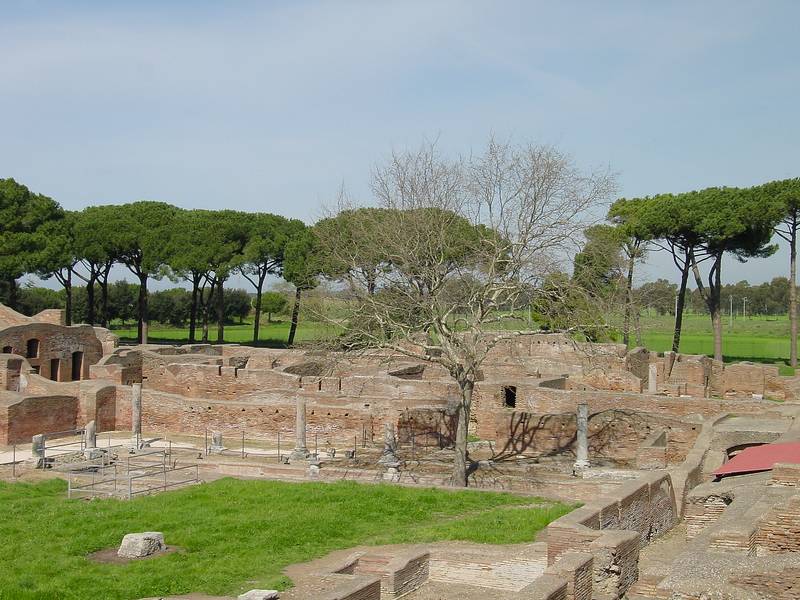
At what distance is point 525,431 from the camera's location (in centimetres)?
2328

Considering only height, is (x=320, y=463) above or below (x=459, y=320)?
below

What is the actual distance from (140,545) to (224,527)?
175cm

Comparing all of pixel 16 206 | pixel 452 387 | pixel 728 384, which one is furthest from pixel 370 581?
pixel 16 206

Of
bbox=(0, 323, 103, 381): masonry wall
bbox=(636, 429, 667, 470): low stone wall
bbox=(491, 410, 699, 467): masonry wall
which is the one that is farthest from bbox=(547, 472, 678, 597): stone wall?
bbox=(0, 323, 103, 381): masonry wall

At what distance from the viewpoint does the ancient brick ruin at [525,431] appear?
377 inches

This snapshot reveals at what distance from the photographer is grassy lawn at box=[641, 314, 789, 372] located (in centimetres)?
4531

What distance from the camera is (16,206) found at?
146ft

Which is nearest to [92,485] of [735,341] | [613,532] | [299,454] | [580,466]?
[299,454]

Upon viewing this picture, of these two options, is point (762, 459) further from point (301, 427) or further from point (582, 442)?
point (301, 427)

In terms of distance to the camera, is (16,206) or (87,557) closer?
(87,557)

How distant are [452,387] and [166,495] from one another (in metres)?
10.3

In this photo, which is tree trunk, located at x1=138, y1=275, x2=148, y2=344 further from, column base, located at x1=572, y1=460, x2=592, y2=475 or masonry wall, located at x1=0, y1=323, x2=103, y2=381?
column base, located at x1=572, y1=460, x2=592, y2=475

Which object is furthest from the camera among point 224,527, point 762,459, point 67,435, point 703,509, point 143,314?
point 143,314

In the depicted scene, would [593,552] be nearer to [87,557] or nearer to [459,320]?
[87,557]
